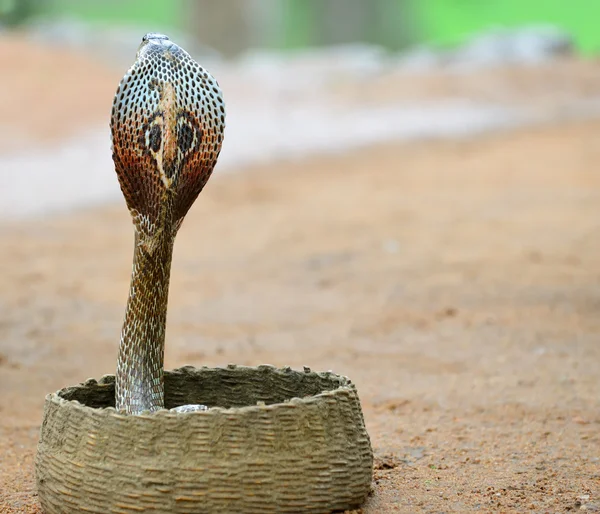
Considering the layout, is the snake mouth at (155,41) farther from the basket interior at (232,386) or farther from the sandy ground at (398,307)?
the sandy ground at (398,307)

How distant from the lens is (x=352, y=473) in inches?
116

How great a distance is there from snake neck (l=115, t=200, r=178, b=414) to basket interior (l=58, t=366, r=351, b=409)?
0.29m

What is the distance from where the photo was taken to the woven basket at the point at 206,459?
2740 mm

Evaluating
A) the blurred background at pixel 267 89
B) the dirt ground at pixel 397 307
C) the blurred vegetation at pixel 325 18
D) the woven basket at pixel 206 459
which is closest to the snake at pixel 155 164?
the woven basket at pixel 206 459

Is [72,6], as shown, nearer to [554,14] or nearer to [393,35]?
[393,35]

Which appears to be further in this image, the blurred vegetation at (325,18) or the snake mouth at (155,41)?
the blurred vegetation at (325,18)

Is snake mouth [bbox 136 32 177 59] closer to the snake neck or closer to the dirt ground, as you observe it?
the snake neck

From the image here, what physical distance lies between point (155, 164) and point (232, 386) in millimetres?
825

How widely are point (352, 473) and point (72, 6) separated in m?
28.2

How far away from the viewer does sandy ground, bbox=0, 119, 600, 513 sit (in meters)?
3.73

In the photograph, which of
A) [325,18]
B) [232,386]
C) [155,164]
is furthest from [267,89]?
[155,164]

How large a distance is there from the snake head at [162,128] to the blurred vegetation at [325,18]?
15.5m

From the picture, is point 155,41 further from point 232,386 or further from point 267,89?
point 267,89

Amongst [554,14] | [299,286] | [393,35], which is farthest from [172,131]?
[393,35]
